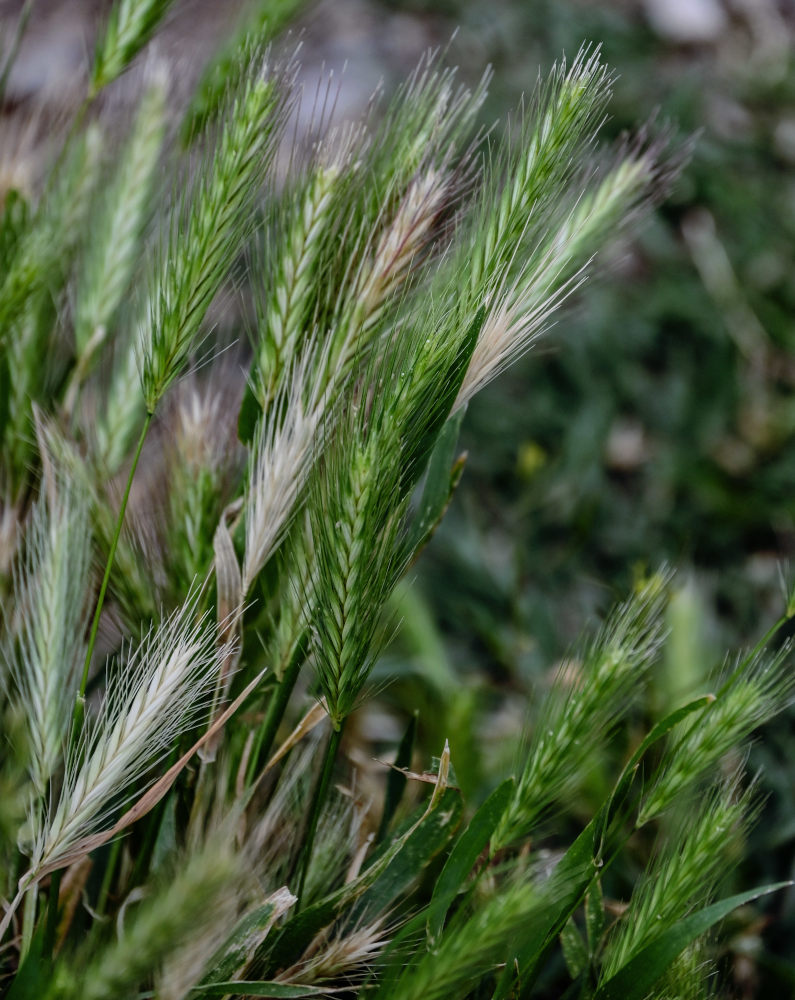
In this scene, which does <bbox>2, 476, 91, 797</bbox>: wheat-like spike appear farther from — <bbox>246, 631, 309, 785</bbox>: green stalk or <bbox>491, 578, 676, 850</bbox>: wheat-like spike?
<bbox>491, 578, 676, 850</bbox>: wheat-like spike

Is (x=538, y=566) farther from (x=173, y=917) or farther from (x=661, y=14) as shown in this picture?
(x=661, y=14)

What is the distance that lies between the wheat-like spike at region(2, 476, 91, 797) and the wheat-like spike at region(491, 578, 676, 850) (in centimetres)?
24

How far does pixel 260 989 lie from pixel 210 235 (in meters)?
0.39

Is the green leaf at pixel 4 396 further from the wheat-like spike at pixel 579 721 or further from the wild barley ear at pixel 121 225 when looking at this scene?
the wheat-like spike at pixel 579 721

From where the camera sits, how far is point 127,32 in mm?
717

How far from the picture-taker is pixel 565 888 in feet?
1.67

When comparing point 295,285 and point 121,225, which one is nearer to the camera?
point 295,285

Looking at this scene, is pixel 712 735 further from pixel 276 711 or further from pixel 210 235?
pixel 210 235

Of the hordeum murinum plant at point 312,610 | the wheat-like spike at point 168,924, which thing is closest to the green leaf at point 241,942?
the hordeum murinum plant at point 312,610

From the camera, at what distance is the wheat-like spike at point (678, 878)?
0.55 m

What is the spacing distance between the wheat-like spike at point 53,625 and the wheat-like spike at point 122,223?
0.15 m

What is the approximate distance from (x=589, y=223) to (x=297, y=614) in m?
0.30

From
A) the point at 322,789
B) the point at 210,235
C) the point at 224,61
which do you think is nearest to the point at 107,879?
the point at 322,789

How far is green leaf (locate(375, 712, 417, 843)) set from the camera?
67 cm
